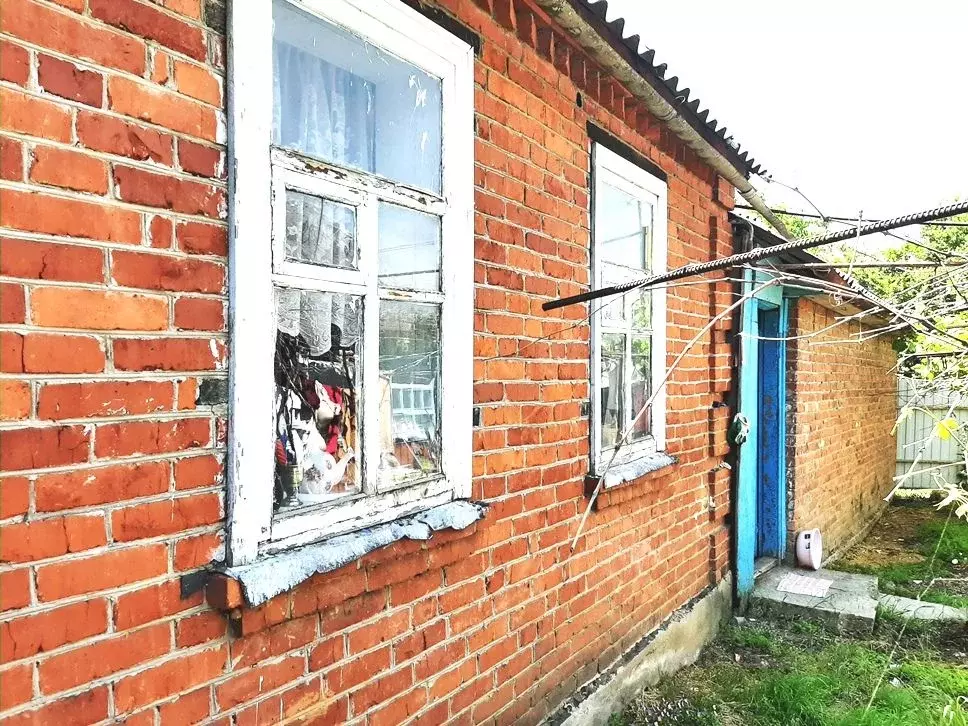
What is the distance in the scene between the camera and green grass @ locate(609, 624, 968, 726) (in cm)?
386

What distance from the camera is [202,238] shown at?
1.74 m

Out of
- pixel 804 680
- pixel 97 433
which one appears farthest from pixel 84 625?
pixel 804 680

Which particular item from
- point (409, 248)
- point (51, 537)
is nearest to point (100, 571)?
point (51, 537)

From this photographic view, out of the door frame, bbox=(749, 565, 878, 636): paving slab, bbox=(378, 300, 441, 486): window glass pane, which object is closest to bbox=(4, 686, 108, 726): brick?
bbox=(378, 300, 441, 486): window glass pane

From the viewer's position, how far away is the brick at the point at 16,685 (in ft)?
4.49

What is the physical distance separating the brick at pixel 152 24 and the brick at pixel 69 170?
1.09 ft

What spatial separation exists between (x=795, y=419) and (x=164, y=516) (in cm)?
668

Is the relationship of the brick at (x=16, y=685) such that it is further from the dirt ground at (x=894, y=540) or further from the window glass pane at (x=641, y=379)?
the dirt ground at (x=894, y=540)

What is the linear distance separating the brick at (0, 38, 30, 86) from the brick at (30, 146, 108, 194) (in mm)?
136

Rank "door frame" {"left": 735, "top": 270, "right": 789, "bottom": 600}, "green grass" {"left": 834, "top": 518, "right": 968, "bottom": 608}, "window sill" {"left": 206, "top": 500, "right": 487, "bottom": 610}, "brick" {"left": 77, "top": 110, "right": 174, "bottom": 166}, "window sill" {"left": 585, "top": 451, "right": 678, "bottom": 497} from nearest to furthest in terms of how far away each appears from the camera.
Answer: "brick" {"left": 77, "top": 110, "right": 174, "bottom": 166} < "window sill" {"left": 206, "top": 500, "right": 487, "bottom": 610} < "window sill" {"left": 585, "top": 451, "right": 678, "bottom": 497} < "door frame" {"left": 735, "top": 270, "right": 789, "bottom": 600} < "green grass" {"left": 834, "top": 518, "right": 968, "bottom": 608}

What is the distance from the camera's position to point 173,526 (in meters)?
1.68

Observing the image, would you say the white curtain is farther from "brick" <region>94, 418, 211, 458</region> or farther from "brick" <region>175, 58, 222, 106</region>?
"brick" <region>94, 418, 211, 458</region>

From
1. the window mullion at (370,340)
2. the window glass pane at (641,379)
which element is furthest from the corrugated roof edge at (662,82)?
the window mullion at (370,340)

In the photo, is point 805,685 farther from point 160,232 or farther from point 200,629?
point 160,232
